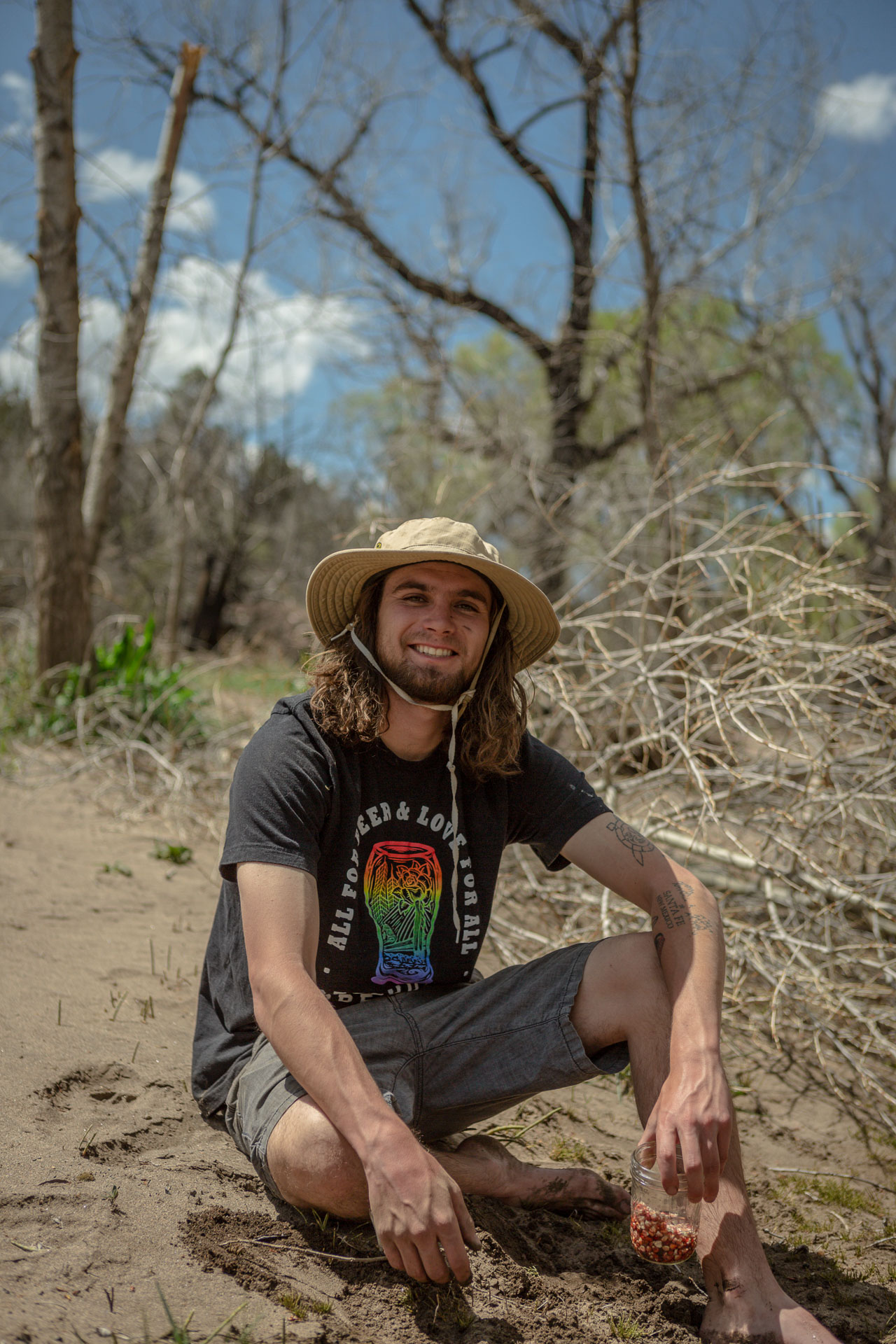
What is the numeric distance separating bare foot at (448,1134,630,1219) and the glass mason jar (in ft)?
1.31

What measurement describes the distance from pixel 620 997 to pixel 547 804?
499mm

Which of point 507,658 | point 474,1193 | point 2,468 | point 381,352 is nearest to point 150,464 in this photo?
point 381,352

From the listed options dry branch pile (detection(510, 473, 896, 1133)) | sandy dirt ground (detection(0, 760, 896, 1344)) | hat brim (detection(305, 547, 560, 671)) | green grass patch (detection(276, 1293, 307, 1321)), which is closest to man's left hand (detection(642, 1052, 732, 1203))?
sandy dirt ground (detection(0, 760, 896, 1344))

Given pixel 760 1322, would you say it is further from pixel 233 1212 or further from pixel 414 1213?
pixel 233 1212

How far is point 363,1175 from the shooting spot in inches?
75.4

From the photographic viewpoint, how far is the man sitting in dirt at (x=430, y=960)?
188 centimetres

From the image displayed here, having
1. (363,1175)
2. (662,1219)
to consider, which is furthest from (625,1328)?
(363,1175)

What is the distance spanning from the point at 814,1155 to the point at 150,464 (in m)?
9.96

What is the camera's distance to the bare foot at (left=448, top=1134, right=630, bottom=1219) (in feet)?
7.55

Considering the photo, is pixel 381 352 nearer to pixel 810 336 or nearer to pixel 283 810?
pixel 810 336

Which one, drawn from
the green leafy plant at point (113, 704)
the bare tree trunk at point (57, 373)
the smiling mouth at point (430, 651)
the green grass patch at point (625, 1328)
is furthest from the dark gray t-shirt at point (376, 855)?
the bare tree trunk at point (57, 373)

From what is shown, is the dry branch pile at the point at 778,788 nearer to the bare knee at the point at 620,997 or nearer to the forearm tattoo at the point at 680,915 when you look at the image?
the forearm tattoo at the point at 680,915

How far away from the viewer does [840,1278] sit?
231cm

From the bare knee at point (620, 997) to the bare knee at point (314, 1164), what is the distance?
58 cm
